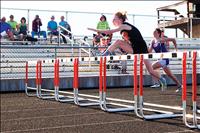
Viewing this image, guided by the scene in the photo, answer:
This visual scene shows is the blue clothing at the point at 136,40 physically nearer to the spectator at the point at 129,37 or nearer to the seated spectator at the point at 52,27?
the spectator at the point at 129,37

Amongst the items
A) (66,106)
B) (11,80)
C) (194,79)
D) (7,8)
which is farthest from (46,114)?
(7,8)

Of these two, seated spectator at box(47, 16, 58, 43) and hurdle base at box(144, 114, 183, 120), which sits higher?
seated spectator at box(47, 16, 58, 43)

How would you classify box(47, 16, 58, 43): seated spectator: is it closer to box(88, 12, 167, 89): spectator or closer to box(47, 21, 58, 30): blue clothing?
box(47, 21, 58, 30): blue clothing

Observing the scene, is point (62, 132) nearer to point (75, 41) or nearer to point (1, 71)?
point (1, 71)

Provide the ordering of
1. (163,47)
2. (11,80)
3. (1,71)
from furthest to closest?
(1,71), (11,80), (163,47)

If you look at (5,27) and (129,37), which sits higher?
(5,27)

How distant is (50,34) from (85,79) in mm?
5414

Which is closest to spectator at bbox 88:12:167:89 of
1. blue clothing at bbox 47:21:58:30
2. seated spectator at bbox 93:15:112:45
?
seated spectator at bbox 93:15:112:45

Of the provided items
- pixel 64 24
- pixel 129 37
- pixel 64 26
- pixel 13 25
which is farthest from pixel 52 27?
pixel 129 37

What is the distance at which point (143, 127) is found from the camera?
662cm

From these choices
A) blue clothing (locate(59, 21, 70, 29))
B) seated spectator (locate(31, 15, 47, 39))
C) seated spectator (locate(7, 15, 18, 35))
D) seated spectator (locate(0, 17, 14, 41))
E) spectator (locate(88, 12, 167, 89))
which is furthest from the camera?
blue clothing (locate(59, 21, 70, 29))

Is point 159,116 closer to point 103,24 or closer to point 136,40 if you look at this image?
point 136,40

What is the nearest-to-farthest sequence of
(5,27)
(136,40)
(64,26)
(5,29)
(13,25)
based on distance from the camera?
(136,40)
(5,27)
(5,29)
(13,25)
(64,26)

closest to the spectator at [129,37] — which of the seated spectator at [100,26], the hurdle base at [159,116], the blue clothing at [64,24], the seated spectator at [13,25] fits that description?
the hurdle base at [159,116]
